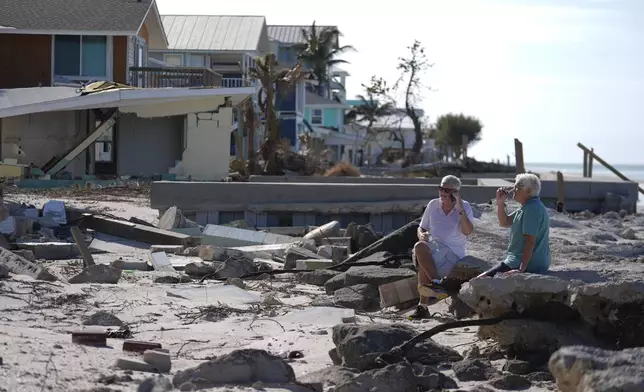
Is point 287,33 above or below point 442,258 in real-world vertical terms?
above

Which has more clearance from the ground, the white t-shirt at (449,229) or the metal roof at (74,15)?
the metal roof at (74,15)

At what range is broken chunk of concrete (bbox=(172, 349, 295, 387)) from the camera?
5676 millimetres

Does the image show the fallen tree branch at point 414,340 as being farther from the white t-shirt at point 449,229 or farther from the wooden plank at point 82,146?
the wooden plank at point 82,146

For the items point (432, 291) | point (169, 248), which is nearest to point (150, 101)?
point (169, 248)

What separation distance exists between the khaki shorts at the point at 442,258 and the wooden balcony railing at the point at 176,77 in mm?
20958

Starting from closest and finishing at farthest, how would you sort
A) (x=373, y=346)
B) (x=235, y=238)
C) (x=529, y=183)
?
(x=373, y=346) < (x=529, y=183) < (x=235, y=238)

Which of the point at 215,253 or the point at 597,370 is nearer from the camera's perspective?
the point at 597,370

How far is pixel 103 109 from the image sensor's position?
27.4 metres

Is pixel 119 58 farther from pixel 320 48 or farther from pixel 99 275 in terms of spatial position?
pixel 320 48

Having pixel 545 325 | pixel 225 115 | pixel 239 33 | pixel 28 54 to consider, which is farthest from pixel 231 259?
pixel 239 33

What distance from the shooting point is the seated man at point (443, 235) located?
30.0 feet

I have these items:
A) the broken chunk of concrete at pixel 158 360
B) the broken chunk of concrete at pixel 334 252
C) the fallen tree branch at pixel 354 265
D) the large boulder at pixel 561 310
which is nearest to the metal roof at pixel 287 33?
the broken chunk of concrete at pixel 334 252

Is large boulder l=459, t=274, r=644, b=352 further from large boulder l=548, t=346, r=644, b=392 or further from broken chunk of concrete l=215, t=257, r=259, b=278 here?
broken chunk of concrete l=215, t=257, r=259, b=278

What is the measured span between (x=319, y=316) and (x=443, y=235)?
1.61 m
